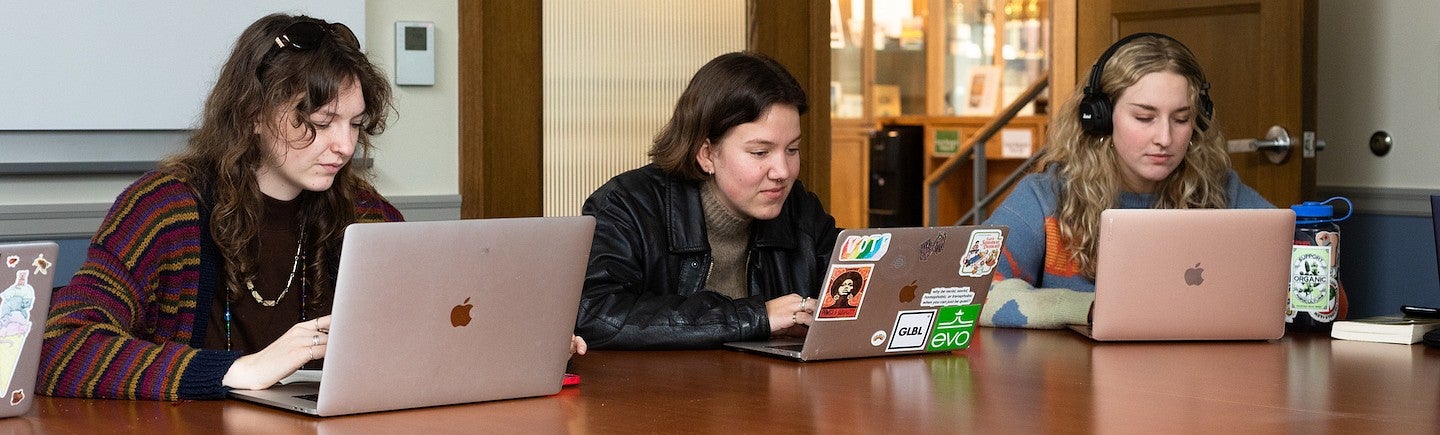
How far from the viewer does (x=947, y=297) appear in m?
2.01

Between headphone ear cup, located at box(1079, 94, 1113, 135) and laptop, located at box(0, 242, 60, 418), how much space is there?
1798mm

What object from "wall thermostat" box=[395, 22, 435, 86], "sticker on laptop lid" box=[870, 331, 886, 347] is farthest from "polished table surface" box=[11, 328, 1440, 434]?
"wall thermostat" box=[395, 22, 435, 86]

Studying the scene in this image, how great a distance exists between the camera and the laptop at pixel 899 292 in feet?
6.21

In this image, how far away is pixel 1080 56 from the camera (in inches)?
169

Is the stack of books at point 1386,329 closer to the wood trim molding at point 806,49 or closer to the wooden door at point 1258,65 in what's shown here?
the wooden door at point 1258,65

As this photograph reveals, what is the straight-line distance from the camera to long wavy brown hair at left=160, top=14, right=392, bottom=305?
75.4 inches

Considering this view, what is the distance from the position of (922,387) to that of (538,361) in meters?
0.46

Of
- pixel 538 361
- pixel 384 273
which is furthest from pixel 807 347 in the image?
pixel 384 273

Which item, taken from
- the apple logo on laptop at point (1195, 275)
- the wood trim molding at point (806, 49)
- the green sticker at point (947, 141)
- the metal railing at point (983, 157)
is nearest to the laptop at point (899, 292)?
the apple logo on laptop at point (1195, 275)

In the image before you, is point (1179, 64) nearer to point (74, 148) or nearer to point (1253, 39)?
point (1253, 39)

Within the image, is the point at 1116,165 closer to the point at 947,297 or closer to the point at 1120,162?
the point at 1120,162

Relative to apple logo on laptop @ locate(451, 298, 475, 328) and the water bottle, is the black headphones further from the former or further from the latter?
apple logo on laptop @ locate(451, 298, 475, 328)

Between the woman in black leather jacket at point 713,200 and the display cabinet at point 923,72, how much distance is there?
554 centimetres

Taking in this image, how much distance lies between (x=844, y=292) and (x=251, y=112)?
804 mm
